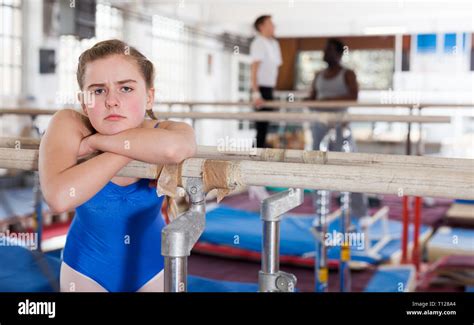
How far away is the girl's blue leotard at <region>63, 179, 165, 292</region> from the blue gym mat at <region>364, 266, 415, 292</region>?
6.96 feet

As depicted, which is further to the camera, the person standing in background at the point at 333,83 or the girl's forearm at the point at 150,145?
the person standing in background at the point at 333,83

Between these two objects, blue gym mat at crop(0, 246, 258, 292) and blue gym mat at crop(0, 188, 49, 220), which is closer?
blue gym mat at crop(0, 246, 258, 292)

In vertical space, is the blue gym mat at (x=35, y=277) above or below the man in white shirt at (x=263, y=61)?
below

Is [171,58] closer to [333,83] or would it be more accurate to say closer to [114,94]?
[333,83]

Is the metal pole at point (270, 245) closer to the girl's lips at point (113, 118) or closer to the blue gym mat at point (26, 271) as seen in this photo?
the girl's lips at point (113, 118)

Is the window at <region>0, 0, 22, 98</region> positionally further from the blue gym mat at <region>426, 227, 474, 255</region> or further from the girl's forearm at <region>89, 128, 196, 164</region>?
the girl's forearm at <region>89, 128, 196, 164</region>

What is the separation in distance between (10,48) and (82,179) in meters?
7.95

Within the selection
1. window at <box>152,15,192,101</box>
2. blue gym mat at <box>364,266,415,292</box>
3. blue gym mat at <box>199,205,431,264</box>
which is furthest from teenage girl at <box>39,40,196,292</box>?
window at <box>152,15,192,101</box>

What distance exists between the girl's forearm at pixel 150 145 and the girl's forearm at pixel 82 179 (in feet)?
0.07

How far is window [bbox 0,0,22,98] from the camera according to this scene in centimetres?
822

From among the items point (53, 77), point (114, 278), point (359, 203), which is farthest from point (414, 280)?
point (53, 77)

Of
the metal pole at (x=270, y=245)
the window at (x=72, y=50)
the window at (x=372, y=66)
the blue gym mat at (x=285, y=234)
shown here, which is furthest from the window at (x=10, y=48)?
the window at (x=372, y=66)

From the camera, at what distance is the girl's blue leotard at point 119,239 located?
1479 mm

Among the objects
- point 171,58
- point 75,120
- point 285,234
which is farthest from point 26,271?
point 171,58
